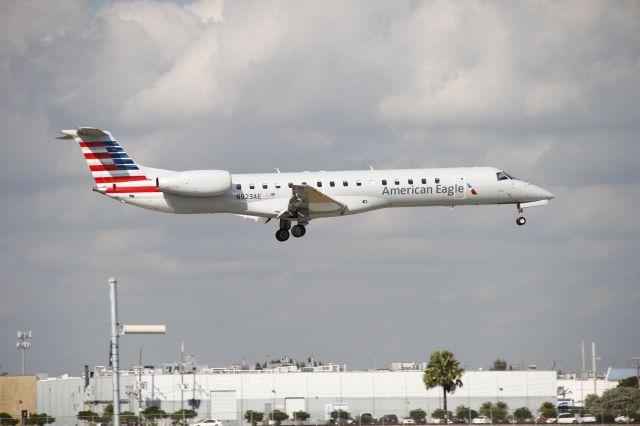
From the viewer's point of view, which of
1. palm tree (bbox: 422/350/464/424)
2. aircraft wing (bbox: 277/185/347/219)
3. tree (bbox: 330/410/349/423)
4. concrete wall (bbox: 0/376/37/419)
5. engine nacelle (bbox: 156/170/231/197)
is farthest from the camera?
palm tree (bbox: 422/350/464/424)

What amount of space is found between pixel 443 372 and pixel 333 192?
2587 cm

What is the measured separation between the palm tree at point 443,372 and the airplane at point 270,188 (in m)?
22.3

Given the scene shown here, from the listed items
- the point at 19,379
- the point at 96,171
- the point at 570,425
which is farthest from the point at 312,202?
the point at 19,379

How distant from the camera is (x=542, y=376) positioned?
3578 inches

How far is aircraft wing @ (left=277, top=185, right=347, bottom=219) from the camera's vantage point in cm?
6288

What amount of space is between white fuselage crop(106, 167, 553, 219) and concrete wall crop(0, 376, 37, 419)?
1904 centimetres

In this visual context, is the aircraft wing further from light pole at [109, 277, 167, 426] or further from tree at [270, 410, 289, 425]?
light pole at [109, 277, 167, 426]

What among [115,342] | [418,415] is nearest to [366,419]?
[418,415]

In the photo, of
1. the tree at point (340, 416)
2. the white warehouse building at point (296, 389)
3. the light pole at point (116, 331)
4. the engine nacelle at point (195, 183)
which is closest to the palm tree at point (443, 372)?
the white warehouse building at point (296, 389)

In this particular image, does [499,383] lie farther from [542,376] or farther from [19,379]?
[19,379]

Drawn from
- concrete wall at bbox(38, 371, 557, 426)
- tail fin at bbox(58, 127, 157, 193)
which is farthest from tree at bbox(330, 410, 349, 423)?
concrete wall at bbox(38, 371, 557, 426)

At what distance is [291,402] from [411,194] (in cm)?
2992

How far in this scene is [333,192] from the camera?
65375 millimetres

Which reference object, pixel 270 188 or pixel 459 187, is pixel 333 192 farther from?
pixel 459 187
